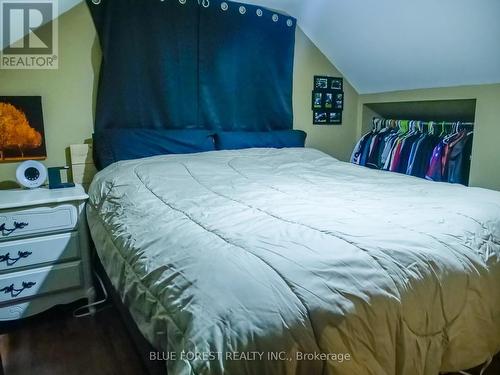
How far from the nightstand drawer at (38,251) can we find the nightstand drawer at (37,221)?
0.13 ft

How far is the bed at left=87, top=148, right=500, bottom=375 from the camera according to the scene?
0.77 meters

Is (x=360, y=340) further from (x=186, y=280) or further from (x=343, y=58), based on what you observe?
(x=343, y=58)

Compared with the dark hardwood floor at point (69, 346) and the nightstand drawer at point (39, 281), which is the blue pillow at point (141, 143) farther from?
the dark hardwood floor at point (69, 346)

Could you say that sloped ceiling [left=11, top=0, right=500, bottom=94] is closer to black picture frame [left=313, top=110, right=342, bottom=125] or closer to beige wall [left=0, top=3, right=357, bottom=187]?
beige wall [left=0, top=3, right=357, bottom=187]

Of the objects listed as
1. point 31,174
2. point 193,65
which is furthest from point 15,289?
point 193,65

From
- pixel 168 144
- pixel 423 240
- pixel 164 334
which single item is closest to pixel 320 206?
pixel 423 240

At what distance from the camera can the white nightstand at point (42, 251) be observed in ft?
5.93

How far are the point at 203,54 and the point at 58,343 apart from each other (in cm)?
212

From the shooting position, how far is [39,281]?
6.20 feet

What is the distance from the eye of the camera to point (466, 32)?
2.34 metres

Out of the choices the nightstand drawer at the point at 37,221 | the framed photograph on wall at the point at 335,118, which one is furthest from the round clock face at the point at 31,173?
the framed photograph on wall at the point at 335,118

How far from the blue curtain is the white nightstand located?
713 millimetres

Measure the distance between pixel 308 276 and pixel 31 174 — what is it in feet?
6.35

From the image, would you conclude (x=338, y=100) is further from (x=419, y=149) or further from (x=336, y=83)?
(x=419, y=149)
